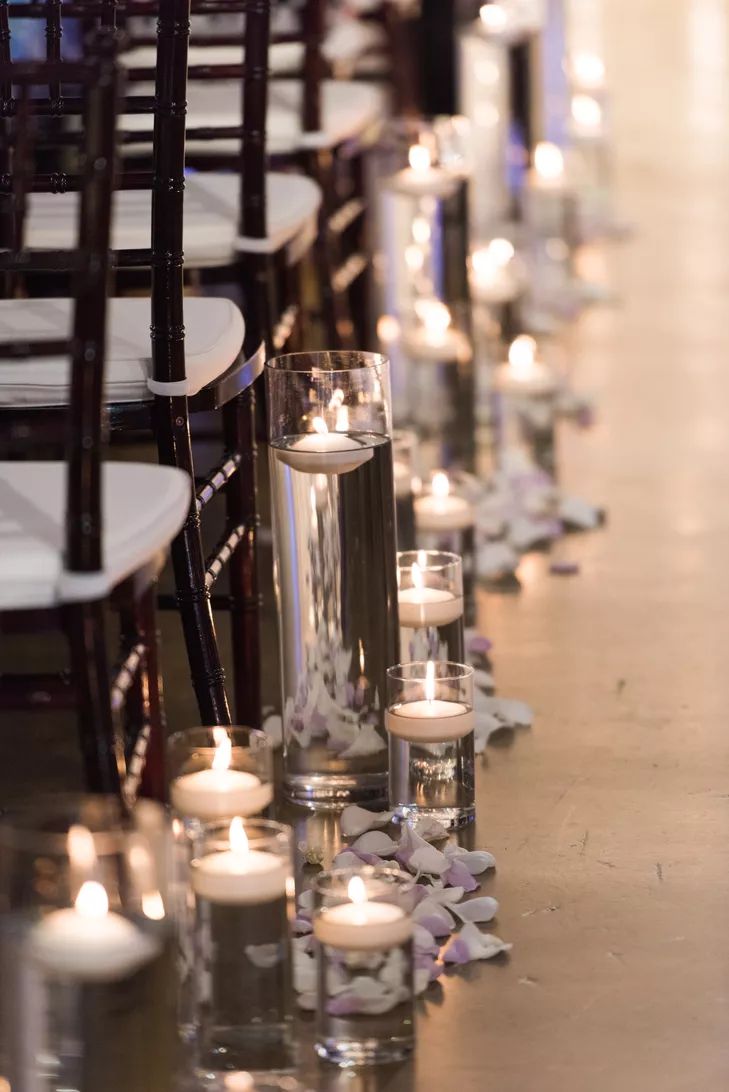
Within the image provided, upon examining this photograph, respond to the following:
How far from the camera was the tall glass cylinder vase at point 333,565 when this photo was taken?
188cm

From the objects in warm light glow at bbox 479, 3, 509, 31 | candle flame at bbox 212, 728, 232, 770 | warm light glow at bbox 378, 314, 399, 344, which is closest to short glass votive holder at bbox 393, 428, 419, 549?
candle flame at bbox 212, 728, 232, 770

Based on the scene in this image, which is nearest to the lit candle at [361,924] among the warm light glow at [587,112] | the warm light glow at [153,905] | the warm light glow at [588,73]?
the warm light glow at [153,905]

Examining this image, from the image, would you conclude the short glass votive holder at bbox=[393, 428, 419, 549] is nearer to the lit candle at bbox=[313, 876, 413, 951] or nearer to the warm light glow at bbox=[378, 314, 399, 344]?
the lit candle at bbox=[313, 876, 413, 951]

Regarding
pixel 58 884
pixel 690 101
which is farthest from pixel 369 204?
pixel 690 101

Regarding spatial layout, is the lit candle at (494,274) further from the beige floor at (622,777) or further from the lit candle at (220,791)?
the lit candle at (220,791)

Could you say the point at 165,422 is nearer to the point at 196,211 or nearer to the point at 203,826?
the point at 203,826

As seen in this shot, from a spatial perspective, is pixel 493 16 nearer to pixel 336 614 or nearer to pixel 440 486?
pixel 440 486

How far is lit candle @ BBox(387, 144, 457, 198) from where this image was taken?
3.42 meters

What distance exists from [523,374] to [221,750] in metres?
1.92

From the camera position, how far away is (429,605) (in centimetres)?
204

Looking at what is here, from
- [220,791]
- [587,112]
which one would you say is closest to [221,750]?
[220,791]

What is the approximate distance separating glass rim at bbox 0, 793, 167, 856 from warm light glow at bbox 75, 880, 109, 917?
2 cm

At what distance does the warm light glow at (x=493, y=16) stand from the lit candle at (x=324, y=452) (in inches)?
103

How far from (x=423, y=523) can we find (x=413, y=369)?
1.33 metres
